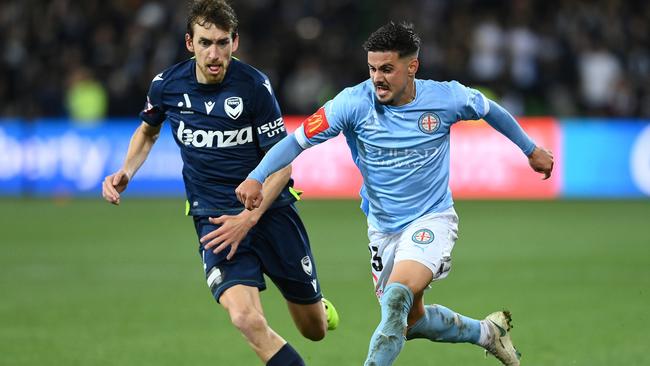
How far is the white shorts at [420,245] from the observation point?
258 inches

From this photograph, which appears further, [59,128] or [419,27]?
[419,27]

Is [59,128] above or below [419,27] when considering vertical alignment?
below

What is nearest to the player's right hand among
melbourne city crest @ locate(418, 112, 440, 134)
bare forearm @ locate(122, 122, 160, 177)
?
bare forearm @ locate(122, 122, 160, 177)

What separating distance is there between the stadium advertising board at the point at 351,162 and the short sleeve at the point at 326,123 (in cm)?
1226

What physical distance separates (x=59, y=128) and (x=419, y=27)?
6794 mm

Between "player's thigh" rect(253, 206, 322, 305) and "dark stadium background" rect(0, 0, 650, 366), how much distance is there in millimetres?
925

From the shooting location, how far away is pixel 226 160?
6.81 metres

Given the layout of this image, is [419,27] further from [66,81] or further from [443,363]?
[443,363]

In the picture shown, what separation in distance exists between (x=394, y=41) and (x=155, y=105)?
1490mm

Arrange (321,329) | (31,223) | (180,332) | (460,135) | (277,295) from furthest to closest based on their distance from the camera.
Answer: (460,135), (31,223), (277,295), (180,332), (321,329)

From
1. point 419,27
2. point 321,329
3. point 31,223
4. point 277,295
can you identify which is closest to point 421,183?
point 321,329

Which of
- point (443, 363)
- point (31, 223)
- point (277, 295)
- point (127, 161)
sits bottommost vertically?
point (31, 223)

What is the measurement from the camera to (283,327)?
9.48m

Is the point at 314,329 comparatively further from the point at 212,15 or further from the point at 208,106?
the point at 212,15
